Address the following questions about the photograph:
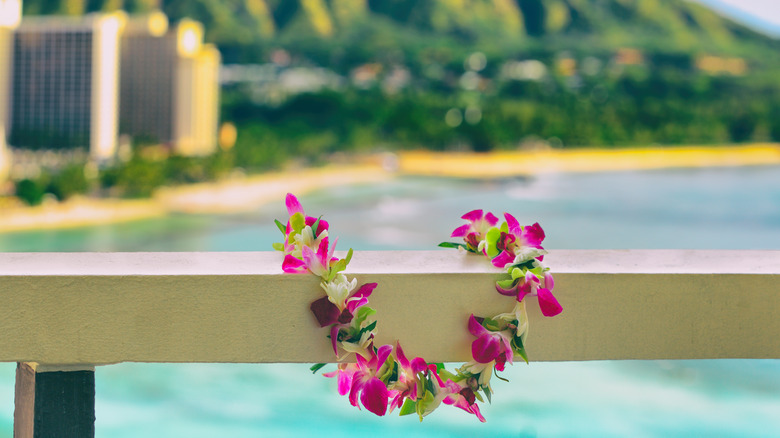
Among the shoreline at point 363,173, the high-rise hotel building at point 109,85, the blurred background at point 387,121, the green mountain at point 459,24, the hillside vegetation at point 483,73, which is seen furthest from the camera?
the green mountain at point 459,24

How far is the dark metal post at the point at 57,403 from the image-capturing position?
1016 mm

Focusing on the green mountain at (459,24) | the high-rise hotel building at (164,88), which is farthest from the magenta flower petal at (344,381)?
the green mountain at (459,24)

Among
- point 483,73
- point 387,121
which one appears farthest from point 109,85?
point 483,73

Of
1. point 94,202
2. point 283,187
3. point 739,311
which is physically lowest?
point 739,311

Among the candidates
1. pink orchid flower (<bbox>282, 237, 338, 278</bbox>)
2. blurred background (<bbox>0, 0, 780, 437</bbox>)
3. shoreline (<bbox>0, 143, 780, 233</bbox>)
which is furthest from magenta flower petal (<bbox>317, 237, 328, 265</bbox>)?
shoreline (<bbox>0, 143, 780, 233</bbox>)

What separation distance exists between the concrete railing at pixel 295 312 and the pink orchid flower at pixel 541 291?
0.10ft

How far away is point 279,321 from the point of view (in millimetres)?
978

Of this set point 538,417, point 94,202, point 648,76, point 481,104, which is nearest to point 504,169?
point 481,104

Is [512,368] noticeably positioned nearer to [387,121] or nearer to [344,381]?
[344,381]

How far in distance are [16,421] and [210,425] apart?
17.7 inches

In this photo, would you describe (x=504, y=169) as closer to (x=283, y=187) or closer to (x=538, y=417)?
(x=283, y=187)

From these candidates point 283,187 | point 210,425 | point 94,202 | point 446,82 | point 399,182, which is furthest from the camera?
point 446,82

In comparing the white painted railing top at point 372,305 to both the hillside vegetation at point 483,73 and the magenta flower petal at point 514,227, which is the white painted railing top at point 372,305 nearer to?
the magenta flower petal at point 514,227

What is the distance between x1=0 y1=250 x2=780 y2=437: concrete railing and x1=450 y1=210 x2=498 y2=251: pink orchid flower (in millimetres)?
55
